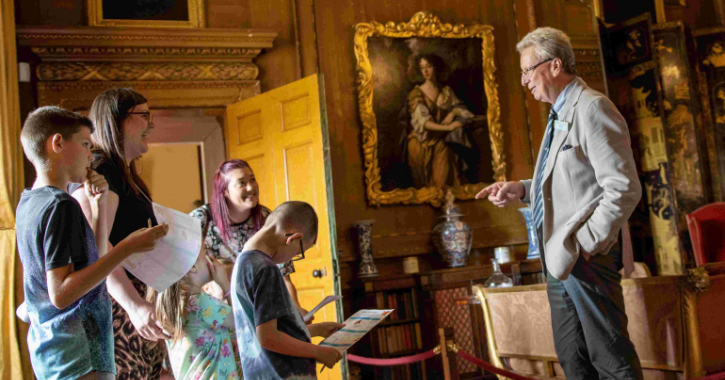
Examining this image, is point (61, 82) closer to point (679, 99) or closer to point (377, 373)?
point (377, 373)

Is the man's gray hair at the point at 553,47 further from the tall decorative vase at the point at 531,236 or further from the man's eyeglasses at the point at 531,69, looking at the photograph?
the tall decorative vase at the point at 531,236

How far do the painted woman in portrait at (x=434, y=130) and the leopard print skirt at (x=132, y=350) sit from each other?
446 cm

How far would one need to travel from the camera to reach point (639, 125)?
634 centimetres

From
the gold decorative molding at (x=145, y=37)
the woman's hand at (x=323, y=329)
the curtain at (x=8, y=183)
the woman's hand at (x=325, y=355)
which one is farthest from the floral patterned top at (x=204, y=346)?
the gold decorative molding at (x=145, y=37)

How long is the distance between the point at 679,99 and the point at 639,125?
794mm

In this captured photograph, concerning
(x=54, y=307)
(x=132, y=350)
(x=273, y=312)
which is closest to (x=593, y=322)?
(x=273, y=312)

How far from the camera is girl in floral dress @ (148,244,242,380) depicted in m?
2.48

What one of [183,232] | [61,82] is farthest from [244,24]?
[183,232]

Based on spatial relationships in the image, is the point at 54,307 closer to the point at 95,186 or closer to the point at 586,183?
the point at 95,186

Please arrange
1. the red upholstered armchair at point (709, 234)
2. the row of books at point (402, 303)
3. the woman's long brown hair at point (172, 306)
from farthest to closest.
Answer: the red upholstered armchair at point (709, 234) → the row of books at point (402, 303) → the woman's long brown hair at point (172, 306)

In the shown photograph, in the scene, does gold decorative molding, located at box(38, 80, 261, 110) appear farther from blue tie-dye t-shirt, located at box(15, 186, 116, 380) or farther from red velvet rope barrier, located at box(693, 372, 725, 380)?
red velvet rope barrier, located at box(693, 372, 725, 380)

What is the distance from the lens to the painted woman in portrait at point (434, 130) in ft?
21.2

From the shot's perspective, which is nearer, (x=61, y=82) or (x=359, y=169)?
(x=61, y=82)

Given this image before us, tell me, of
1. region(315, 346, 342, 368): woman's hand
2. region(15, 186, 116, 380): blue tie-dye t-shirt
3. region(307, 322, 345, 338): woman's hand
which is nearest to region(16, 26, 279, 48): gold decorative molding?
region(15, 186, 116, 380): blue tie-dye t-shirt
